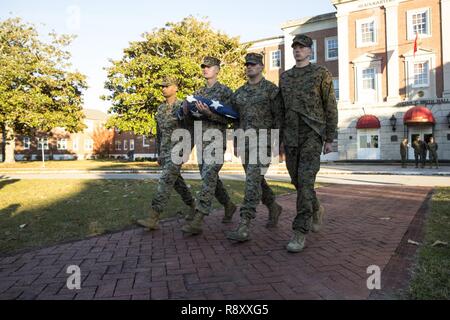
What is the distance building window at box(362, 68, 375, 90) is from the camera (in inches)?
1041

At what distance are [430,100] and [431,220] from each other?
22800mm

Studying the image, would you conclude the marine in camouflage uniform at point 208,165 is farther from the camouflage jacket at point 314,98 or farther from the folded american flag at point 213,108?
the camouflage jacket at point 314,98

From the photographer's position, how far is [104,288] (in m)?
2.71

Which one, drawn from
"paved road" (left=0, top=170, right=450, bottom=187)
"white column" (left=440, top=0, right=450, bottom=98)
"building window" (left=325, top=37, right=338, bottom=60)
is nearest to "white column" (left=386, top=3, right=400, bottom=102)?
"white column" (left=440, top=0, right=450, bottom=98)

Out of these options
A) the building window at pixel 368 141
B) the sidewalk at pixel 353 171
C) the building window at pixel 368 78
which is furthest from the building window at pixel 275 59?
the sidewalk at pixel 353 171

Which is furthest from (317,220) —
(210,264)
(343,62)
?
(343,62)

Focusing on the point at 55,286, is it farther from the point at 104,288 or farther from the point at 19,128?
the point at 19,128

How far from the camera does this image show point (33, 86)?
28.0 m

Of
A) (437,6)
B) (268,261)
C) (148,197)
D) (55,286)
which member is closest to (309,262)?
(268,261)

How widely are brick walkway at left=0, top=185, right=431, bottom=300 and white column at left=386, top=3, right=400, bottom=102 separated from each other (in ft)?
77.4

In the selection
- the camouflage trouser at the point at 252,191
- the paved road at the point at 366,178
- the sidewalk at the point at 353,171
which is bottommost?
the paved road at the point at 366,178

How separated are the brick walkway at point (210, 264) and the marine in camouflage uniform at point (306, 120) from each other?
52cm

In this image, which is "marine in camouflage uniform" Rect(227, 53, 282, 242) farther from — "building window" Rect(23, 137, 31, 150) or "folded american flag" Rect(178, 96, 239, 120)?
"building window" Rect(23, 137, 31, 150)

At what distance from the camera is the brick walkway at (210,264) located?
2625mm
